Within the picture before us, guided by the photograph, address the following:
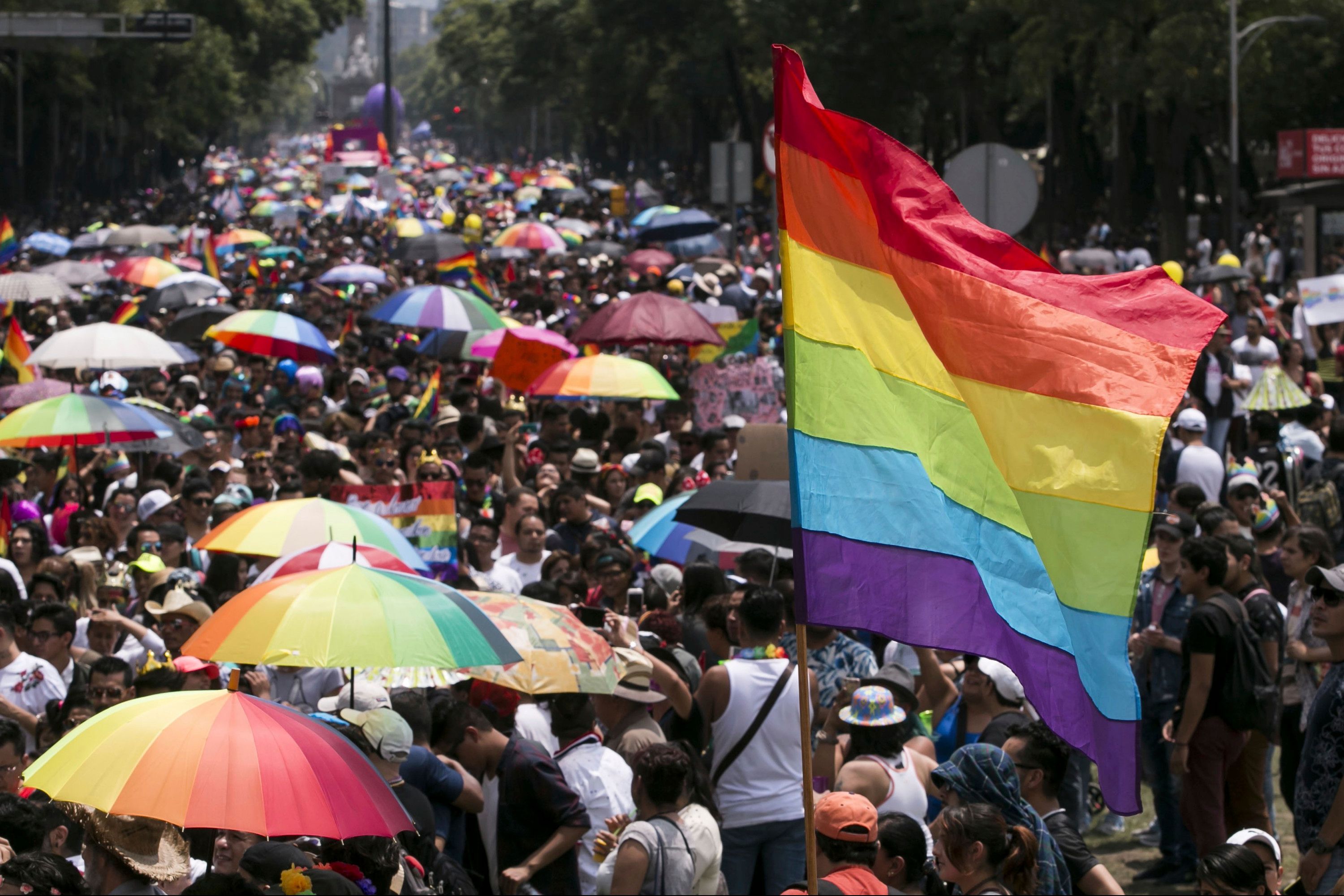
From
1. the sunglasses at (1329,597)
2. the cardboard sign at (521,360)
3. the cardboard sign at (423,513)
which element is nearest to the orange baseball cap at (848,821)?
the sunglasses at (1329,597)

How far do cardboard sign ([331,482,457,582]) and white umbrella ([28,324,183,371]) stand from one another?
519cm

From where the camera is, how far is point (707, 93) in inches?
2670

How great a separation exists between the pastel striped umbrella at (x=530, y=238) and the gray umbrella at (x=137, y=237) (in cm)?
613

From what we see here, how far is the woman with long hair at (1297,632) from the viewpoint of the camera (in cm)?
739

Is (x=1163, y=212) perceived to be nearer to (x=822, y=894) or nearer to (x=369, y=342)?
(x=369, y=342)

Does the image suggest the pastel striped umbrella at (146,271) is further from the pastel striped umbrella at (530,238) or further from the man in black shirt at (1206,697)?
the man in black shirt at (1206,697)

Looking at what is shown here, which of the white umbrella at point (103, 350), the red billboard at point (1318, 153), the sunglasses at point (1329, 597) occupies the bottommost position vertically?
the sunglasses at point (1329, 597)

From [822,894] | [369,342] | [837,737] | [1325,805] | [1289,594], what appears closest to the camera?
[822,894]

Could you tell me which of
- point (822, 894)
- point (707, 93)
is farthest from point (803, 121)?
point (707, 93)

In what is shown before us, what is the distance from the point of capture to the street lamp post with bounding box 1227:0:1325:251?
31.7 meters

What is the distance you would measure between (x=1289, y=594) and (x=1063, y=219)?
136 ft

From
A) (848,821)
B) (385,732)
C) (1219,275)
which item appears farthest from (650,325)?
(848,821)

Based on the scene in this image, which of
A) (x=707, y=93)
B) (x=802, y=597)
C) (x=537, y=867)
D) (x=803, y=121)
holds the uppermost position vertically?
(x=707, y=93)

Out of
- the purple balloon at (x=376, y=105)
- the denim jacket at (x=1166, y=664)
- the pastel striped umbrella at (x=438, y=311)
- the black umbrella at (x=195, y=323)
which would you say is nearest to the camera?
the denim jacket at (x=1166, y=664)
